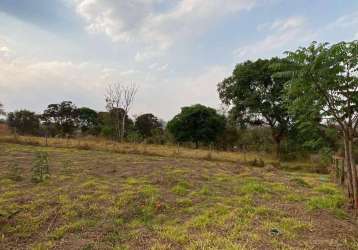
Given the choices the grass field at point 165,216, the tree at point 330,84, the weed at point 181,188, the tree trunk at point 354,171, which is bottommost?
the grass field at point 165,216

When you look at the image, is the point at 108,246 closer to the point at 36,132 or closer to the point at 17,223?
the point at 17,223

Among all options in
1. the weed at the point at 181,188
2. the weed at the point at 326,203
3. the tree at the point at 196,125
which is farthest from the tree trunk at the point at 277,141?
the weed at the point at 181,188

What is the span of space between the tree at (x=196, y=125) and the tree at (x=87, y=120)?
41.9ft

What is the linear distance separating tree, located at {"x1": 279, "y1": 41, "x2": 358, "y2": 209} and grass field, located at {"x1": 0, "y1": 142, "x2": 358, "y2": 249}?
1.54 m

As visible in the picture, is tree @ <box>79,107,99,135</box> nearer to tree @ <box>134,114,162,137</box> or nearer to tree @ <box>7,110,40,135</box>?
tree @ <box>134,114,162,137</box>

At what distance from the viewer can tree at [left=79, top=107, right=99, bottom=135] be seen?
34106 mm

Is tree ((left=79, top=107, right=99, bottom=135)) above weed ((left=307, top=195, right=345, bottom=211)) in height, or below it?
above

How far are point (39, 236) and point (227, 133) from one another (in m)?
24.8

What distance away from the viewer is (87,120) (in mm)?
34969

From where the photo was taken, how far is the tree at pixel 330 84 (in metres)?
4.73

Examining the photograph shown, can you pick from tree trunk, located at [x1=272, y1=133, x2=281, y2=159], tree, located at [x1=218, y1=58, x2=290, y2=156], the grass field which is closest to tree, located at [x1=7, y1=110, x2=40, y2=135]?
tree, located at [x1=218, y1=58, x2=290, y2=156]

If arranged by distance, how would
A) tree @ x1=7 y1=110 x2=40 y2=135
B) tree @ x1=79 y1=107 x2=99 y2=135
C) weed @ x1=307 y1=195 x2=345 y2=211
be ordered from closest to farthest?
weed @ x1=307 y1=195 x2=345 y2=211 → tree @ x1=7 y1=110 x2=40 y2=135 → tree @ x1=79 y1=107 x2=99 y2=135

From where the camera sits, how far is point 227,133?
27.9m

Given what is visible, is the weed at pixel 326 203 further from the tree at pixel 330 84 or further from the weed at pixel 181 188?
the weed at pixel 181 188
